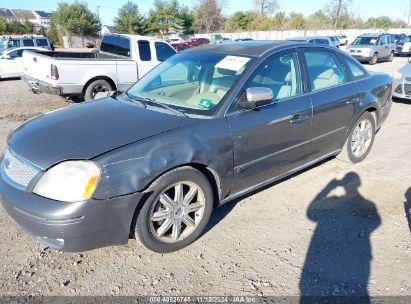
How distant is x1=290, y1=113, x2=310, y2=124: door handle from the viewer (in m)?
3.72

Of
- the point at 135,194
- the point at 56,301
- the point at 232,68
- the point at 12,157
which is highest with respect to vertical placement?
the point at 232,68

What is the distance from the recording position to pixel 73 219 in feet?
8.15

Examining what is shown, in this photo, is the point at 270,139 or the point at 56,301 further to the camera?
the point at 270,139

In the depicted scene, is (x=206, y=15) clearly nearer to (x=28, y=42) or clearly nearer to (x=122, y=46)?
(x=28, y=42)

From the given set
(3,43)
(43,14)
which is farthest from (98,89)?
(43,14)

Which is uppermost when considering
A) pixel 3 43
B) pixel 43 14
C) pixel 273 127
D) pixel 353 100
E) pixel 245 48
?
pixel 43 14

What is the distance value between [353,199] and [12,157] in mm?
3526

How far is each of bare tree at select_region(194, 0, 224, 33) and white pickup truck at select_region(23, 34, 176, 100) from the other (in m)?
59.3

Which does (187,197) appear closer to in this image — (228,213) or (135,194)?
(135,194)

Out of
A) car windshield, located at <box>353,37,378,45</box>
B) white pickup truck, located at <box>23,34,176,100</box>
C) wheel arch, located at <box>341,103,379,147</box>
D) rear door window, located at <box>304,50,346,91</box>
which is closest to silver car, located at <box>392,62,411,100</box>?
wheel arch, located at <box>341,103,379,147</box>

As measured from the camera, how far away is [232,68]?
3.54 m

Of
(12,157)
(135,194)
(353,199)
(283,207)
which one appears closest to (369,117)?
(353,199)

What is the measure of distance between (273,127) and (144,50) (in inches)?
281

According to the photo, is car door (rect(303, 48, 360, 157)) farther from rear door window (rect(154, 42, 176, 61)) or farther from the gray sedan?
rear door window (rect(154, 42, 176, 61))
